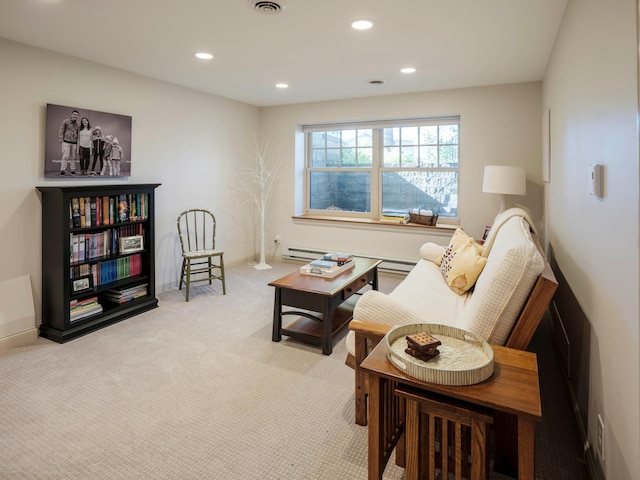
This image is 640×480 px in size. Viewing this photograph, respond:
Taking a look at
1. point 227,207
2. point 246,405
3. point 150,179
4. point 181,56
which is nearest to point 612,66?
point 246,405

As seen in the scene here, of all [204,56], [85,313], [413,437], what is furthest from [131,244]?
[413,437]

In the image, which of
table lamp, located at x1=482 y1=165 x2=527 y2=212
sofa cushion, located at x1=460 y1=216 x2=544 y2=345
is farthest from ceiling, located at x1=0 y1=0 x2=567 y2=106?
sofa cushion, located at x1=460 y1=216 x2=544 y2=345

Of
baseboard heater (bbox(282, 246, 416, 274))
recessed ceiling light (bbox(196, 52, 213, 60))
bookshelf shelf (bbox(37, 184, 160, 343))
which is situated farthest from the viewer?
baseboard heater (bbox(282, 246, 416, 274))

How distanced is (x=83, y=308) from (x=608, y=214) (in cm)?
361

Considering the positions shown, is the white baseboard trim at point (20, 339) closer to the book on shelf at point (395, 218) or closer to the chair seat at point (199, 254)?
the chair seat at point (199, 254)

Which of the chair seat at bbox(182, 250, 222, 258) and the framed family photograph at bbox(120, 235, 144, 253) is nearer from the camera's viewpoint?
the framed family photograph at bbox(120, 235, 144, 253)

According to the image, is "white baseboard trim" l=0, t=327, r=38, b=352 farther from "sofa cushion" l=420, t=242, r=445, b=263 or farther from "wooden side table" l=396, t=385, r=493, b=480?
"sofa cushion" l=420, t=242, r=445, b=263

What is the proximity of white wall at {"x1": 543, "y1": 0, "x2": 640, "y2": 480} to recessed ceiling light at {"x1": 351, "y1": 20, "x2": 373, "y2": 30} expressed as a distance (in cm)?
118

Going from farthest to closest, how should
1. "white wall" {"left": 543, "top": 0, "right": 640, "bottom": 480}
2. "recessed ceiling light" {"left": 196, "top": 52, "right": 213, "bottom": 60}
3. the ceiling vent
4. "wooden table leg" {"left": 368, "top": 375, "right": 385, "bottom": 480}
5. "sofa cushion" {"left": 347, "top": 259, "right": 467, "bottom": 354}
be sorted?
"recessed ceiling light" {"left": 196, "top": 52, "right": 213, "bottom": 60} < the ceiling vent < "sofa cushion" {"left": 347, "top": 259, "right": 467, "bottom": 354} < "wooden table leg" {"left": 368, "top": 375, "right": 385, "bottom": 480} < "white wall" {"left": 543, "top": 0, "right": 640, "bottom": 480}

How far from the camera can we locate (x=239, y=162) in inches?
215

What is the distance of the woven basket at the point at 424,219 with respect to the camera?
488cm

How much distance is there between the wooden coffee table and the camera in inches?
111

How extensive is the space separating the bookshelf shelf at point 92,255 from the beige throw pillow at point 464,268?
276 cm

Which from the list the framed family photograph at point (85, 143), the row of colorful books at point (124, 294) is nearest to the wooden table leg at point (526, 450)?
the row of colorful books at point (124, 294)
